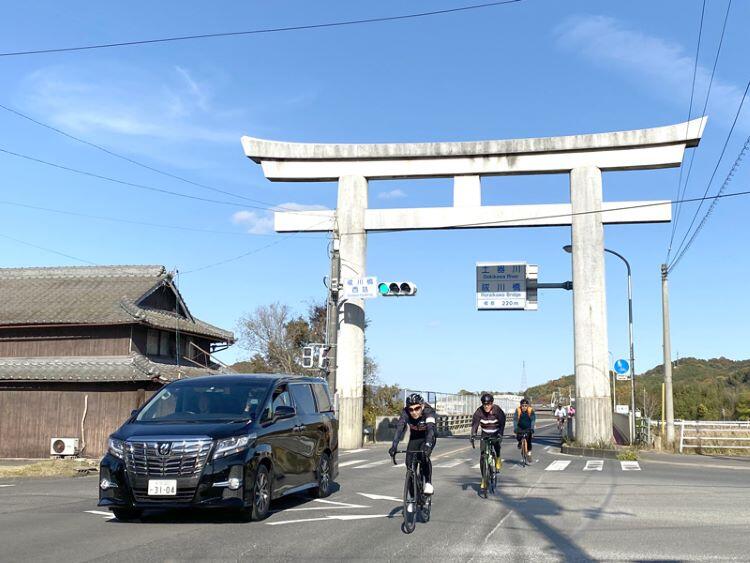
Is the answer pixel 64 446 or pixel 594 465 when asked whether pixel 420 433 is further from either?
pixel 64 446

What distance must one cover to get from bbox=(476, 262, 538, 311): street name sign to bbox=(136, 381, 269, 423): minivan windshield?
1957 cm

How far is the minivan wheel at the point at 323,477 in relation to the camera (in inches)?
511

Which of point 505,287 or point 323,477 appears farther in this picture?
point 505,287

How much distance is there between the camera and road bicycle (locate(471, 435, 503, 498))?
1359cm

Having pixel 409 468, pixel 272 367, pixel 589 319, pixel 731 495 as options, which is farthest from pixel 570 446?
pixel 272 367

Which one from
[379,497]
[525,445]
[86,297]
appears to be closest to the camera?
[379,497]

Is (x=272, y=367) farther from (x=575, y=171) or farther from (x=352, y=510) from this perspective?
(x=352, y=510)

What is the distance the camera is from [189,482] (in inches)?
374

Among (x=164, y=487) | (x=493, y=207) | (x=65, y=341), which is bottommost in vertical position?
(x=164, y=487)

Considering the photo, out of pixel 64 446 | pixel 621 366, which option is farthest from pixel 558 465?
pixel 64 446

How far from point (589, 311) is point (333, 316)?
8795 mm

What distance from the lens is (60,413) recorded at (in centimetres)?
2989

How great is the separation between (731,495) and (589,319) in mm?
13233

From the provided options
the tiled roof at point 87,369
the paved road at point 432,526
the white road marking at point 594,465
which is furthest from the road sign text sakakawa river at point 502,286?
the paved road at point 432,526
